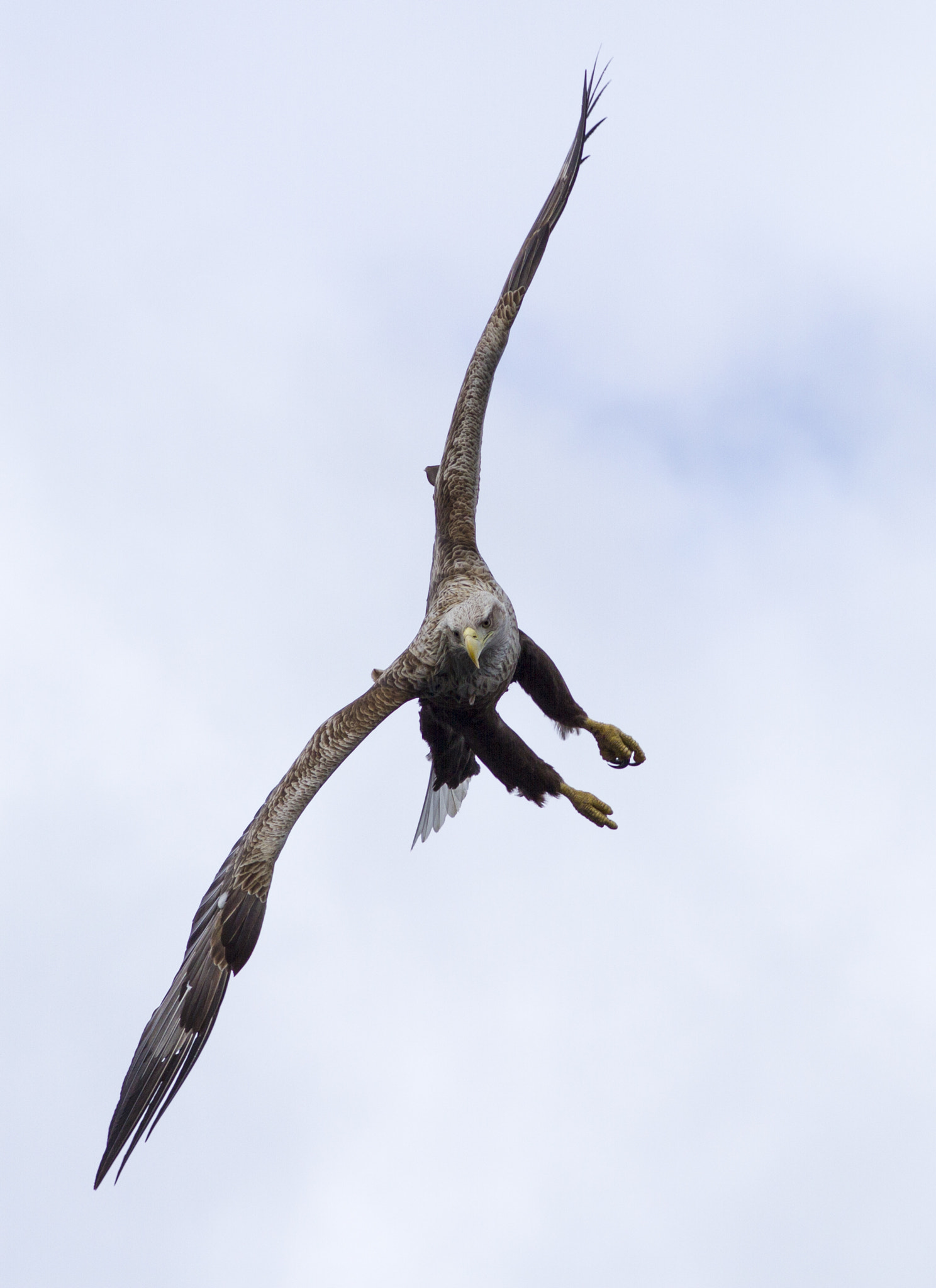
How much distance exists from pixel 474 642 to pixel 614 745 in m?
1.79

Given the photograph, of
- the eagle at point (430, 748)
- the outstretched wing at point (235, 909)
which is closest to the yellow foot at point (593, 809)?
the eagle at point (430, 748)

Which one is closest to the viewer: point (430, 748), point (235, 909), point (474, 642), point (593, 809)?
point (474, 642)

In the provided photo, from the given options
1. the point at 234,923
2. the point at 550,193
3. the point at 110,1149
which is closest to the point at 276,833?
the point at 234,923

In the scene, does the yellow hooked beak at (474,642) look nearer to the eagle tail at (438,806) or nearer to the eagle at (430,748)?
the eagle at (430,748)

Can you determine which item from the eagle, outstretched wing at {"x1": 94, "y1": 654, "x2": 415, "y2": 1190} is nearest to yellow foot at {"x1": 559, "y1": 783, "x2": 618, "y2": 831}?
the eagle

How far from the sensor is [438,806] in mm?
14273

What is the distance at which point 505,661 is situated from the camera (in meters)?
11.7

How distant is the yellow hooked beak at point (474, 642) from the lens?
10.9 meters

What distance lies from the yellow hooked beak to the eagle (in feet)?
0.04

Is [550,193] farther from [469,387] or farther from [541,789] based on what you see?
[541,789]

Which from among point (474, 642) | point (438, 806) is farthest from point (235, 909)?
point (438, 806)

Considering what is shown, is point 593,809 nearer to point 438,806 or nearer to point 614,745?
point 614,745

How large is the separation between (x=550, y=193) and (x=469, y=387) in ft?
8.66

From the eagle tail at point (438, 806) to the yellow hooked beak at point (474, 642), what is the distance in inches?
116
